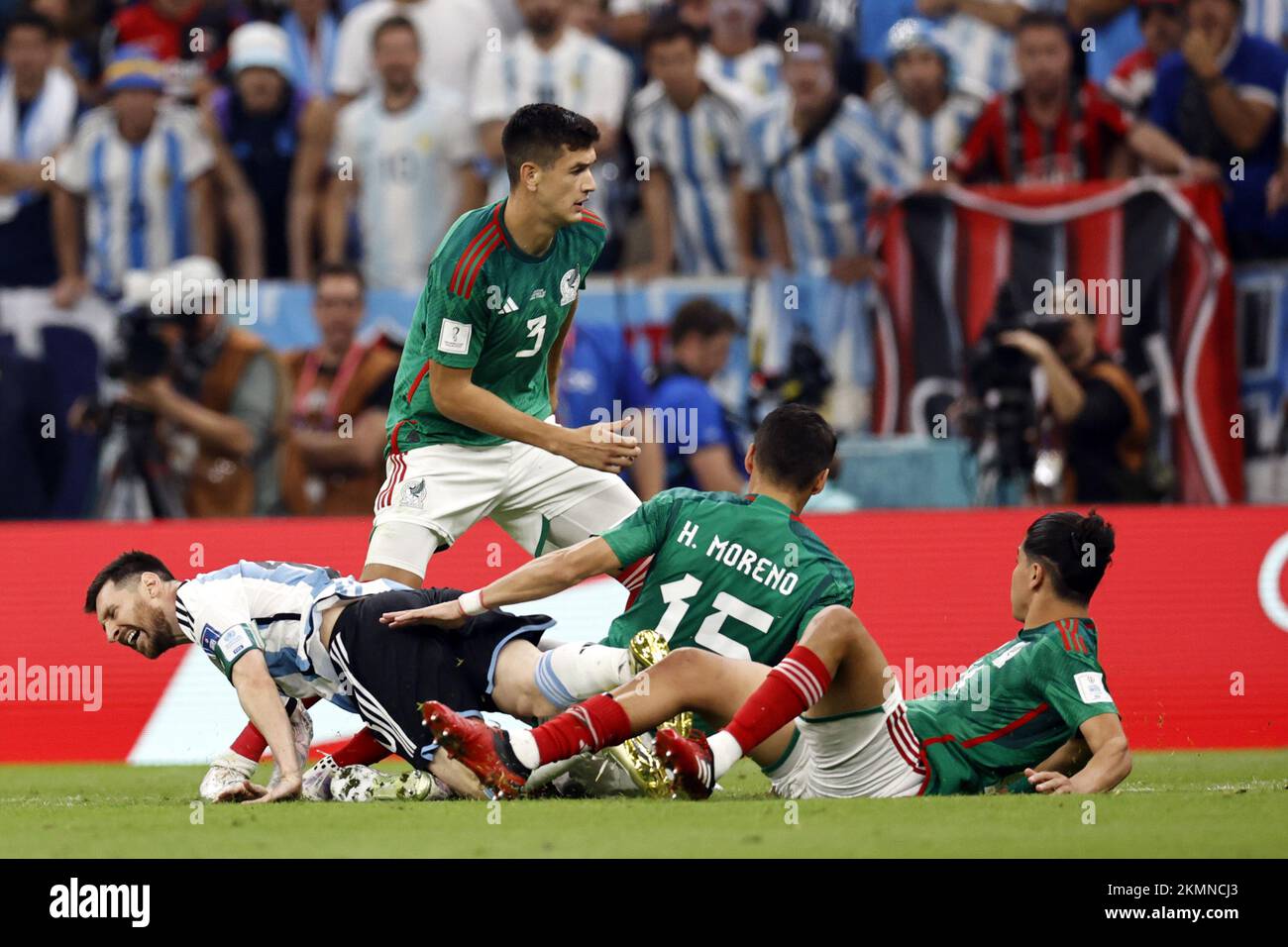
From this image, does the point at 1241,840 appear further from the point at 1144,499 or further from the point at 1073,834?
the point at 1144,499

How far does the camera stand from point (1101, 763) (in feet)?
19.1

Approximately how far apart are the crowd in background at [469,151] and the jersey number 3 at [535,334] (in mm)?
3958

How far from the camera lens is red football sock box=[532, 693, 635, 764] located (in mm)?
5527

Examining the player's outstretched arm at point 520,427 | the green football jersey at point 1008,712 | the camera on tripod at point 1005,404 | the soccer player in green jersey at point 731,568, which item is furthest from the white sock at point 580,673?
the camera on tripod at point 1005,404

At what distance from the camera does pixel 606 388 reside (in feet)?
37.1

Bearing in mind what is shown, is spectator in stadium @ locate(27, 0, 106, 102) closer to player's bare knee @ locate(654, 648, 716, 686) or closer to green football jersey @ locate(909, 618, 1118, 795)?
player's bare knee @ locate(654, 648, 716, 686)

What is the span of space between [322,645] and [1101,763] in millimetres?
2583

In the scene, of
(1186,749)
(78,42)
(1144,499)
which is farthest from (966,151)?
(78,42)

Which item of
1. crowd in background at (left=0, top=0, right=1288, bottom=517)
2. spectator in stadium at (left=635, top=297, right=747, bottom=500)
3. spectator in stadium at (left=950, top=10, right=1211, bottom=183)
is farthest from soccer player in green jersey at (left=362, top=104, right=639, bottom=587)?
spectator in stadium at (left=950, top=10, right=1211, bottom=183)

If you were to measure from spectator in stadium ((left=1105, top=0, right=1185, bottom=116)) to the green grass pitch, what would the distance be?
21.7 ft

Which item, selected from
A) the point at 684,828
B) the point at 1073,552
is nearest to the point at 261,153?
the point at 1073,552

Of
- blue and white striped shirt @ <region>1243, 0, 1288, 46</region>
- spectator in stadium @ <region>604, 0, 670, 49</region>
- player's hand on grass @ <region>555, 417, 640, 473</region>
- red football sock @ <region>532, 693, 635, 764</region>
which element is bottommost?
red football sock @ <region>532, 693, 635, 764</region>

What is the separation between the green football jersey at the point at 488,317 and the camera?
275 inches

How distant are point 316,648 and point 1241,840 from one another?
9.98ft
